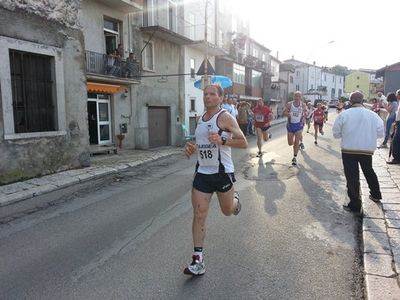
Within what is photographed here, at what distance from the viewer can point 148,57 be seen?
58.1 feet

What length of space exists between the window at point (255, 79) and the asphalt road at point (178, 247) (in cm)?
3108

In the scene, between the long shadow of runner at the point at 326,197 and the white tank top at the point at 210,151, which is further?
the long shadow of runner at the point at 326,197

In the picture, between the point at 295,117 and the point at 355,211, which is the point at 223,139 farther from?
the point at 295,117

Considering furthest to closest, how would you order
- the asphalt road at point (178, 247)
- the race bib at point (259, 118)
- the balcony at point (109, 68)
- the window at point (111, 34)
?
1. the window at point (111, 34)
2. the balcony at point (109, 68)
3. the race bib at point (259, 118)
4. the asphalt road at point (178, 247)

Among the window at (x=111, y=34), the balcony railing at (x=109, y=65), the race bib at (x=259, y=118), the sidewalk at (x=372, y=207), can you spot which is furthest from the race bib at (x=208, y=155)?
the window at (x=111, y=34)

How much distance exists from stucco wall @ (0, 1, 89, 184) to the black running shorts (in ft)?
20.0

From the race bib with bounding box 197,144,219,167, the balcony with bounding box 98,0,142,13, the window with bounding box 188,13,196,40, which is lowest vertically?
the race bib with bounding box 197,144,219,167

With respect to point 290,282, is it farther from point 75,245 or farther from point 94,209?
point 94,209

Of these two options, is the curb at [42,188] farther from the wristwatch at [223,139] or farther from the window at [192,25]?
the window at [192,25]

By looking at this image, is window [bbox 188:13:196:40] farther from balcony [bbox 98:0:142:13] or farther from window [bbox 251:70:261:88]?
window [bbox 251:70:261:88]

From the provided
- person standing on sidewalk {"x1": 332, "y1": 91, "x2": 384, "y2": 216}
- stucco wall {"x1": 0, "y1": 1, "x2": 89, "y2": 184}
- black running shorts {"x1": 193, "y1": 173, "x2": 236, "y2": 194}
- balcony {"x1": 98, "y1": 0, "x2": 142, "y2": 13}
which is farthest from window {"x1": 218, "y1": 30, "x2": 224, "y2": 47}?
black running shorts {"x1": 193, "y1": 173, "x2": 236, "y2": 194}

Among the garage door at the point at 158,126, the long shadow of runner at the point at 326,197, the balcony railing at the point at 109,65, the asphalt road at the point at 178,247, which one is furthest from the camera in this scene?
the garage door at the point at 158,126

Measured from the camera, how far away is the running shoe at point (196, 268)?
140 inches

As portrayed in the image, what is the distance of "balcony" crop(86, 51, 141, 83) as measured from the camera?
→ 13547 mm
